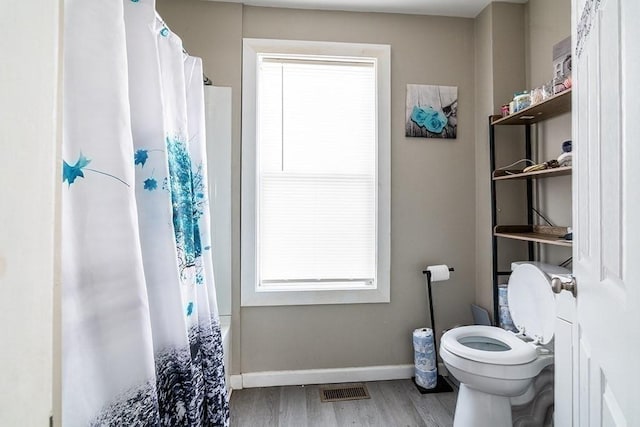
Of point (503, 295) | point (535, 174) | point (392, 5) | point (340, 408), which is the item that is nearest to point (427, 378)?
point (340, 408)

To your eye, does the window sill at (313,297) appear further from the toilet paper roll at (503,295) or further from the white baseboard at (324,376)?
the toilet paper roll at (503,295)

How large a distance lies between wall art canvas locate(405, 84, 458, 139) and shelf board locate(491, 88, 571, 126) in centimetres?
30

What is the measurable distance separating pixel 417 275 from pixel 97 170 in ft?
6.29

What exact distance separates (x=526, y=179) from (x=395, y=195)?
82 cm

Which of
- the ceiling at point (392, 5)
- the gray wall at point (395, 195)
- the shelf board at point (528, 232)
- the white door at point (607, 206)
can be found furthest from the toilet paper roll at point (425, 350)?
the ceiling at point (392, 5)

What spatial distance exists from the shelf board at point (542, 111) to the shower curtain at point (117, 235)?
1757 mm

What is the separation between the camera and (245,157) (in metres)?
2.00

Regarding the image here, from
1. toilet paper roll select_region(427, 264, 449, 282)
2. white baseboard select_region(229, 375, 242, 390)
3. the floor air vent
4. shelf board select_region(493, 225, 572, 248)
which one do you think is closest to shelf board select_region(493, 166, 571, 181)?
shelf board select_region(493, 225, 572, 248)

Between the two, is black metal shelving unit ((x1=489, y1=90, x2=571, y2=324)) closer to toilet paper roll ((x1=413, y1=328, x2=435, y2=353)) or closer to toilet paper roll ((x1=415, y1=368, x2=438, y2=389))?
toilet paper roll ((x1=413, y1=328, x2=435, y2=353))

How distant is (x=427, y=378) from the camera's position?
1.95 meters

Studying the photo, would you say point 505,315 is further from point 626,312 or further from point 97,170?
point 97,170

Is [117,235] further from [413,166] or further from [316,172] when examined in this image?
[413,166]

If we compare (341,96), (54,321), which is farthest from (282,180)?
(54,321)

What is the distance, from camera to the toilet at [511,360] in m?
1.37
